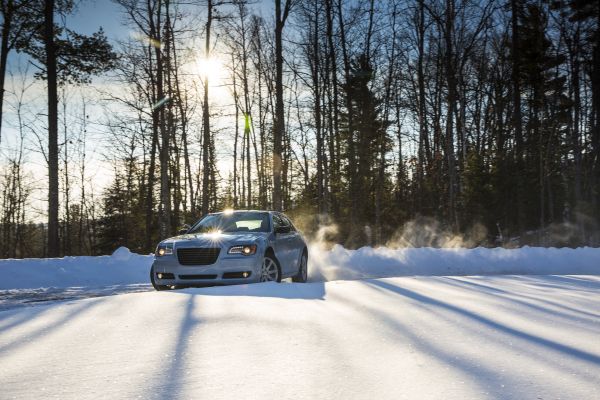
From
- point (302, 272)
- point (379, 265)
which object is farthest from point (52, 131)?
point (379, 265)

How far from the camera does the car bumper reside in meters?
8.14

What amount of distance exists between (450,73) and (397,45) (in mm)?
7540

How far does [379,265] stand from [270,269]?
462 centimetres

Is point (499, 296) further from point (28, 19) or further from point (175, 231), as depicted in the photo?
point (175, 231)

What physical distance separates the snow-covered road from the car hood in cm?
307

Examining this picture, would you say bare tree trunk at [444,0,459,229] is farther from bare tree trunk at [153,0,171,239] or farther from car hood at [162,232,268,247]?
car hood at [162,232,268,247]

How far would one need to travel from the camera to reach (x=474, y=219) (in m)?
26.7

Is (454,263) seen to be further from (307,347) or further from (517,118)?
(517,118)

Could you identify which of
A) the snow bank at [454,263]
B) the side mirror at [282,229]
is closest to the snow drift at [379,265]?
the snow bank at [454,263]

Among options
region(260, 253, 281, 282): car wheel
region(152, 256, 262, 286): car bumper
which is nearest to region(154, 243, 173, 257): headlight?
region(152, 256, 262, 286): car bumper

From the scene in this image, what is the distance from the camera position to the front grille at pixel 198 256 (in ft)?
26.9

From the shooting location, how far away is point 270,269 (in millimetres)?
8750

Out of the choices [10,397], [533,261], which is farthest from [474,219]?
[10,397]

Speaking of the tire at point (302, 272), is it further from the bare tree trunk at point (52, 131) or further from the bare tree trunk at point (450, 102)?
the bare tree trunk at point (450, 102)
